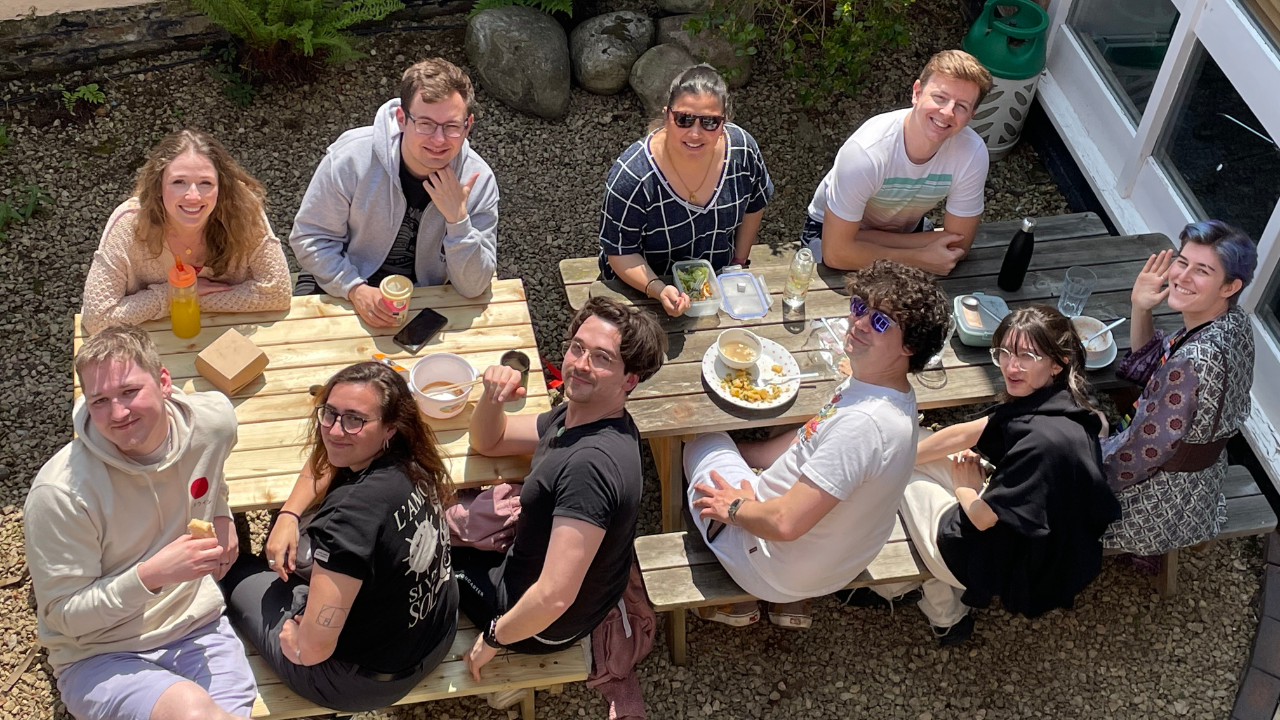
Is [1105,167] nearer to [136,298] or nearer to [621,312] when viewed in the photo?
[621,312]

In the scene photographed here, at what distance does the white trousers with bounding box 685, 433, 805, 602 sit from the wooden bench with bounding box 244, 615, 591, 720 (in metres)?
0.62

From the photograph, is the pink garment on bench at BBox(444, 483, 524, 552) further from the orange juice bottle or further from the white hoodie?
the orange juice bottle

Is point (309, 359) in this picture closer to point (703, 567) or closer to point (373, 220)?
point (373, 220)

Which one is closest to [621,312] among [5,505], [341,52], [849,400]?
[849,400]

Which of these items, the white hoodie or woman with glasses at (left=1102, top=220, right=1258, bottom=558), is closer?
the white hoodie

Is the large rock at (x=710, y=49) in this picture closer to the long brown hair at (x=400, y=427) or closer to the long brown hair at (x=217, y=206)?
the long brown hair at (x=217, y=206)

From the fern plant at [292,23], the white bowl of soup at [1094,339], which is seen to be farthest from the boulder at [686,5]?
the white bowl of soup at [1094,339]

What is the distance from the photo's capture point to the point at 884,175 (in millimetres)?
4527

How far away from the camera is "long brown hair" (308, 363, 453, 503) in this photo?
3.11 meters

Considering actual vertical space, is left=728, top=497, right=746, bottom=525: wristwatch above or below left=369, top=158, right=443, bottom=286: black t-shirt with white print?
below

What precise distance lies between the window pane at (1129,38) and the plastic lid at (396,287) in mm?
4126

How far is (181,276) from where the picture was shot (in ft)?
12.5

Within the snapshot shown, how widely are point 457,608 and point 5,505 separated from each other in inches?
89.3

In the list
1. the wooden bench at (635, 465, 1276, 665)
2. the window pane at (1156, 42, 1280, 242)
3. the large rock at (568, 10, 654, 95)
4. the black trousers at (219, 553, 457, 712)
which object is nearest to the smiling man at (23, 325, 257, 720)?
the black trousers at (219, 553, 457, 712)
